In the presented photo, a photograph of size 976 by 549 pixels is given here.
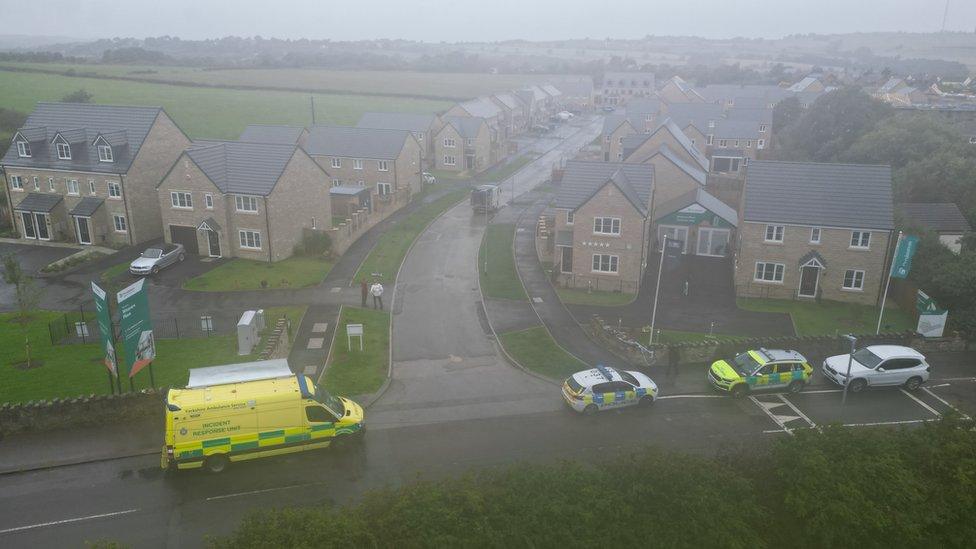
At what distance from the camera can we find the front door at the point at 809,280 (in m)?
42.7

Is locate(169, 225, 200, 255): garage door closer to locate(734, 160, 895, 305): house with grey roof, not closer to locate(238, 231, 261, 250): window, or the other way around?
locate(238, 231, 261, 250): window

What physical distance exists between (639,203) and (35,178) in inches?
1854

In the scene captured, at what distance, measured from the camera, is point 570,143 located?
11275 centimetres

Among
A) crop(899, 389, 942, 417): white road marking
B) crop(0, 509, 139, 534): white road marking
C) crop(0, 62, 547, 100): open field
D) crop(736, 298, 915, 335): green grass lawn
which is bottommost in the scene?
crop(899, 389, 942, 417): white road marking

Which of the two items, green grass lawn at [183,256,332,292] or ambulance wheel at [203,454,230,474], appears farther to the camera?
green grass lawn at [183,256,332,292]

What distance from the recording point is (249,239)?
49.4 meters

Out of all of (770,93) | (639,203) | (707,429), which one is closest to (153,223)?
(639,203)

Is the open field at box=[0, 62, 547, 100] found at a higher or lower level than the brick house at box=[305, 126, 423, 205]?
higher

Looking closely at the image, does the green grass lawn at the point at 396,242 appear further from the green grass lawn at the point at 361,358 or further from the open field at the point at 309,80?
the open field at the point at 309,80

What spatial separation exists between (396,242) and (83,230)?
23.9 meters

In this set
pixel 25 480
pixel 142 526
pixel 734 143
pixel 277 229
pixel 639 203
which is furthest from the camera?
pixel 734 143

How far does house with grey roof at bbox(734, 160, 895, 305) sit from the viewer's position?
1636 inches

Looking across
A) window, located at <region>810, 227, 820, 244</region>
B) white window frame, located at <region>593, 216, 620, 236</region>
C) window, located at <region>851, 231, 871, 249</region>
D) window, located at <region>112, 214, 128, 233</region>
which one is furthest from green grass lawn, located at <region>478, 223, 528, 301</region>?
window, located at <region>112, 214, 128, 233</region>

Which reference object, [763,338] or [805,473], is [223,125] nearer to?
[763,338]
